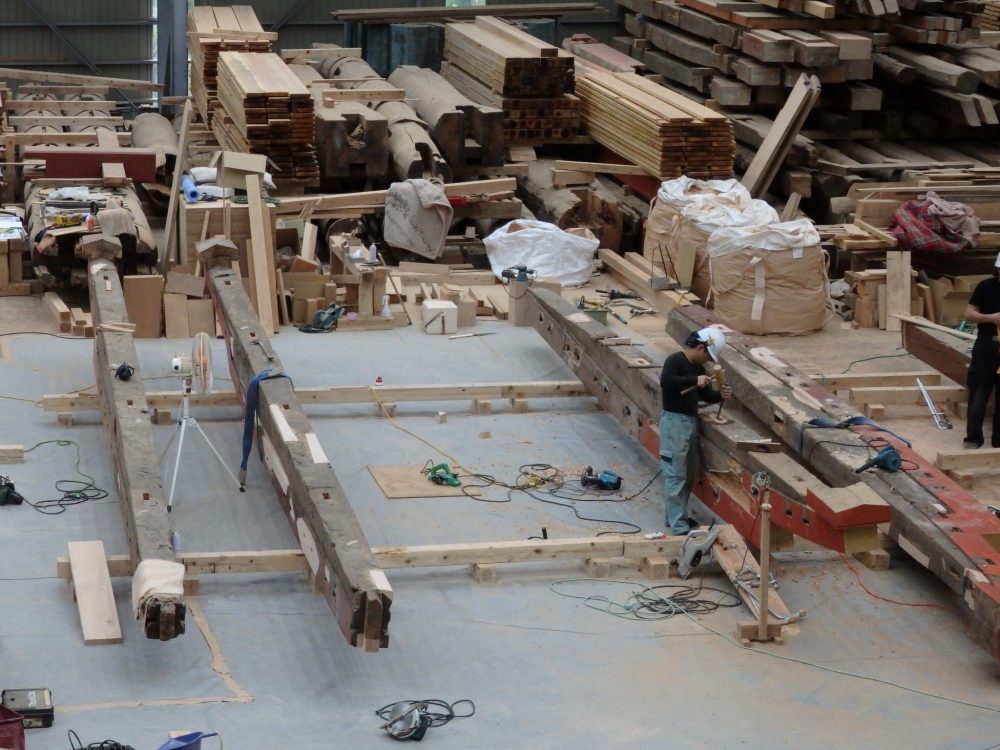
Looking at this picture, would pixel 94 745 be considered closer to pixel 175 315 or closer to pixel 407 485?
pixel 407 485

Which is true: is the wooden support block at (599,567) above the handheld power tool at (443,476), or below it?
above

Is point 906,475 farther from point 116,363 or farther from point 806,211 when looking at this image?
point 806,211

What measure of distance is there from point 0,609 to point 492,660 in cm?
252

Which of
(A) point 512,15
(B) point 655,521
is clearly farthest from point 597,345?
(A) point 512,15

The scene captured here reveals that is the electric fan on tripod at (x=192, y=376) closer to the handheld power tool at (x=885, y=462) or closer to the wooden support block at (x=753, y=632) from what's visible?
the wooden support block at (x=753, y=632)

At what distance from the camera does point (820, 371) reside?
12.1 meters

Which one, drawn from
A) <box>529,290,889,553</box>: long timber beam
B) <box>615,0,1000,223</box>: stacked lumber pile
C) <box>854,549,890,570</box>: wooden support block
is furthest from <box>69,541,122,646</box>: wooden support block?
<box>615,0,1000,223</box>: stacked lumber pile

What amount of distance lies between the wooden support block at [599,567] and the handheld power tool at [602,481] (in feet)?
4.03

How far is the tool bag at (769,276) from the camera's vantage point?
41.8ft

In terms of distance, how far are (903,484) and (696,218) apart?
5.52 m

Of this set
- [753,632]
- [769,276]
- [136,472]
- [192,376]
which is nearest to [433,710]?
[753,632]

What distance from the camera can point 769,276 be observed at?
1285cm

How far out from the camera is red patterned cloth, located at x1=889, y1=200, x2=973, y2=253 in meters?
13.6

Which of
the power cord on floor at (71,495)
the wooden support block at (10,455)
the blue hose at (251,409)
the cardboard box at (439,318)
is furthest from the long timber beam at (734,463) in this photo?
the wooden support block at (10,455)
